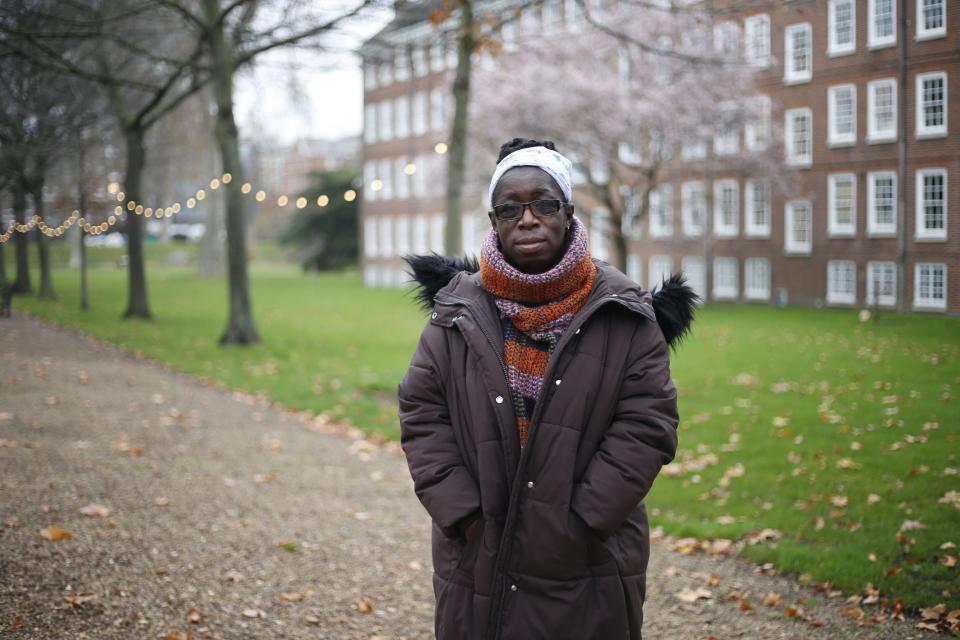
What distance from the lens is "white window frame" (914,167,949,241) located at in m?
7.27

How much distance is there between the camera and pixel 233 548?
20.6 feet

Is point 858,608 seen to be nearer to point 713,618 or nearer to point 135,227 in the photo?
point 713,618

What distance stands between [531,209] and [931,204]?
5.71m

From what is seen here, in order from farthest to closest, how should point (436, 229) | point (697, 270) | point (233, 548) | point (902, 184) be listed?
1. point (436, 229)
2. point (697, 270)
3. point (902, 184)
4. point (233, 548)

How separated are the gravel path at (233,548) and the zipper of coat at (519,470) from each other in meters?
2.11

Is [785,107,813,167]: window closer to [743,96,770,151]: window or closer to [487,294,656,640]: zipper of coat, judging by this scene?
[743,96,770,151]: window

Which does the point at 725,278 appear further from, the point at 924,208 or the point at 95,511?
the point at 95,511

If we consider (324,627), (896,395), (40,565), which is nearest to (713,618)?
(324,627)

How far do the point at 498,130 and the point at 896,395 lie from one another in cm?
2362

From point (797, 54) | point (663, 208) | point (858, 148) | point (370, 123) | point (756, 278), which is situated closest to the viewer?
point (858, 148)

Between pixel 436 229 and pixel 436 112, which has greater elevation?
pixel 436 112

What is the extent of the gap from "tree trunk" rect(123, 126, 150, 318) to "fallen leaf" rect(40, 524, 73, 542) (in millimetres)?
19437

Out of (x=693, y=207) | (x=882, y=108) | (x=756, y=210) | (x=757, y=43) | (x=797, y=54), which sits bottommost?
(x=882, y=108)

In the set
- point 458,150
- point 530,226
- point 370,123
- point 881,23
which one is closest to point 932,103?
point 881,23
